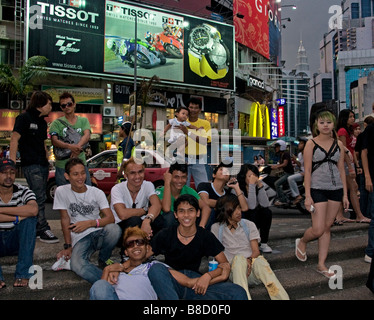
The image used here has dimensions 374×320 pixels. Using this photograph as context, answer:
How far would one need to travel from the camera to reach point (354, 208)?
20.6 ft

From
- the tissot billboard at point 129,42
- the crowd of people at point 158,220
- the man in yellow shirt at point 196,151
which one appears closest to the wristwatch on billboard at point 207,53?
the tissot billboard at point 129,42

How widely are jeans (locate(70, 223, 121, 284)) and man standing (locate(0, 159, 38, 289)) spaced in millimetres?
439

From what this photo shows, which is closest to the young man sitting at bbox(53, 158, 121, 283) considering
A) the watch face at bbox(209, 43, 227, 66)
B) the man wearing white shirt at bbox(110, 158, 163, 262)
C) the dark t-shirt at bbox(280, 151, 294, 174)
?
the man wearing white shirt at bbox(110, 158, 163, 262)

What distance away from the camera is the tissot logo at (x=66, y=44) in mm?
21750

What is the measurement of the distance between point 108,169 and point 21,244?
6943 millimetres

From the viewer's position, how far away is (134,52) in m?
24.3

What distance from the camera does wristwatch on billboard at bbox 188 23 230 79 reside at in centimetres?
2756

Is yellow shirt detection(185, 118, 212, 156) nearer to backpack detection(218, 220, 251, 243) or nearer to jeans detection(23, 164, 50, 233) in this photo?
backpack detection(218, 220, 251, 243)

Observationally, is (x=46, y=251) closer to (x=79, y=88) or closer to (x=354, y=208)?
(x=354, y=208)

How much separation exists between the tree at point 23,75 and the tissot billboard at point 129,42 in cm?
168

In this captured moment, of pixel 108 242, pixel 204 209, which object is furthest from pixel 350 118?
pixel 108 242

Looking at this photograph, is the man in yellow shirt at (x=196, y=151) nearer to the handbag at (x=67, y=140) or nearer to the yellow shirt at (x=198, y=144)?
the yellow shirt at (x=198, y=144)

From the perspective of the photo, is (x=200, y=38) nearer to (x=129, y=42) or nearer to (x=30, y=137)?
(x=129, y=42)

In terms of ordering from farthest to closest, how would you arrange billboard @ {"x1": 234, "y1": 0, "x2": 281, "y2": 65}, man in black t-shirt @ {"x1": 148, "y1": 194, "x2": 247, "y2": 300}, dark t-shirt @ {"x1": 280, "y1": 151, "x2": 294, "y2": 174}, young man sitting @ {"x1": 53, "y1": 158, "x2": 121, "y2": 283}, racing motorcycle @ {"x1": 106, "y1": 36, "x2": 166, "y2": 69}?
billboard @ {"x1": 234, "y1": 0, "x2": 281, "y2": 65}
racing motorcycle @ {"x1": 106, "y1": 36, "x2": 166, "y2": 69}
dark t-shirt @ {"x1": 280, "y1": 151, "x2": 294, "y2": 174}
young man sitting @ {"x1": 53, "y1": 158, "x2": 121, "y2": 283}
man in black t-shirt @ {"x1": 148, "y1": 194, "x2": 247, "y2": 300}
